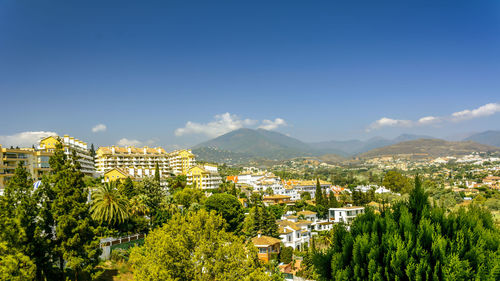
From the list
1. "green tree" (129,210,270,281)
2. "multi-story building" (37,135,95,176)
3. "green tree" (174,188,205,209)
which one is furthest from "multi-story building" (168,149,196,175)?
"green tree" (129,210,270,281)

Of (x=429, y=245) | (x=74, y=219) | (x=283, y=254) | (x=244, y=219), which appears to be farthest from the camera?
(x=244, y=219)

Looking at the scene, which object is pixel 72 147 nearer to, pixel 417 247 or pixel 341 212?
pixel 341 212

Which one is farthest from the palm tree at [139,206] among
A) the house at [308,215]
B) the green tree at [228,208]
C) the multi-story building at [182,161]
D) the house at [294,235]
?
the multi-story building at [182,161]

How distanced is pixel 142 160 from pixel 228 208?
158 feet

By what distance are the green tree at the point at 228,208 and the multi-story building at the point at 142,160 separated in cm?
3043

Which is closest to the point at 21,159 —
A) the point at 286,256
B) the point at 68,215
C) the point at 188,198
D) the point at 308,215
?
the point at 188,198

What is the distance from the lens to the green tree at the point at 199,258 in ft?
44.9

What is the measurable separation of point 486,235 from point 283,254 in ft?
112

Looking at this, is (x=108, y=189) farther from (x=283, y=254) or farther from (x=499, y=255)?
(x=499, y=255)

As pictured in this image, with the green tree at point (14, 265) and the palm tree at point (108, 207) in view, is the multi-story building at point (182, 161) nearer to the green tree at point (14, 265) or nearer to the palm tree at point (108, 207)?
the palm tree at point (108, 207)

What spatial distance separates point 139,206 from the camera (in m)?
35.4

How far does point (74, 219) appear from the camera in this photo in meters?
18.2

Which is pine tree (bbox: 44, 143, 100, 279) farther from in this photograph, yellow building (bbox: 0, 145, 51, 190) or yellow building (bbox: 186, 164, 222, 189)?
yellow building (bbox: 186, 164, 222, 189)

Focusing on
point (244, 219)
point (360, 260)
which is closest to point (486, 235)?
point (360, 260)
